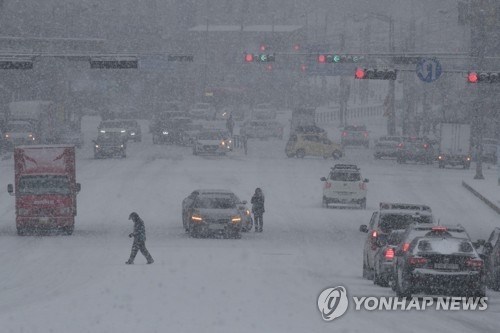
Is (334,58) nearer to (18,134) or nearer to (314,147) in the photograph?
(314,147)

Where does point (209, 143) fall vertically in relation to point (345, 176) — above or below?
below

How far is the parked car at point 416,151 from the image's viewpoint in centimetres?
7106

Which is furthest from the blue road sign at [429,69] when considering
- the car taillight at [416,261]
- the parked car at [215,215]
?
the car taillight at [416,261]

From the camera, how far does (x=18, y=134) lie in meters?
72.8

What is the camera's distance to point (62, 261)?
30.1 metres

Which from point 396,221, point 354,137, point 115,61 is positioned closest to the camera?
point 396,221

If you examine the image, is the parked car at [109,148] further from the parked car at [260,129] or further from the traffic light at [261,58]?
the parked car at [260,129]

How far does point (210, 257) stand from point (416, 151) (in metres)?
41.7

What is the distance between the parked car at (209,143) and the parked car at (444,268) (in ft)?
166

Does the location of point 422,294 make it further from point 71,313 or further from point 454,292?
point 71,313

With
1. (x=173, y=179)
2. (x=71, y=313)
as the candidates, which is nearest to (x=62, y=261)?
(x=71, y=313)

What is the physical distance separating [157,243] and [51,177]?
4.94 metres

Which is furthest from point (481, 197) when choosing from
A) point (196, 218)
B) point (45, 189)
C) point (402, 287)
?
point (402, 287)

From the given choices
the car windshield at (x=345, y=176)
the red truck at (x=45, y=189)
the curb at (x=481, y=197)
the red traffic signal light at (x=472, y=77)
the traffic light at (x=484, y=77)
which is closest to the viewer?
the red truck at (x=45, y=189)
